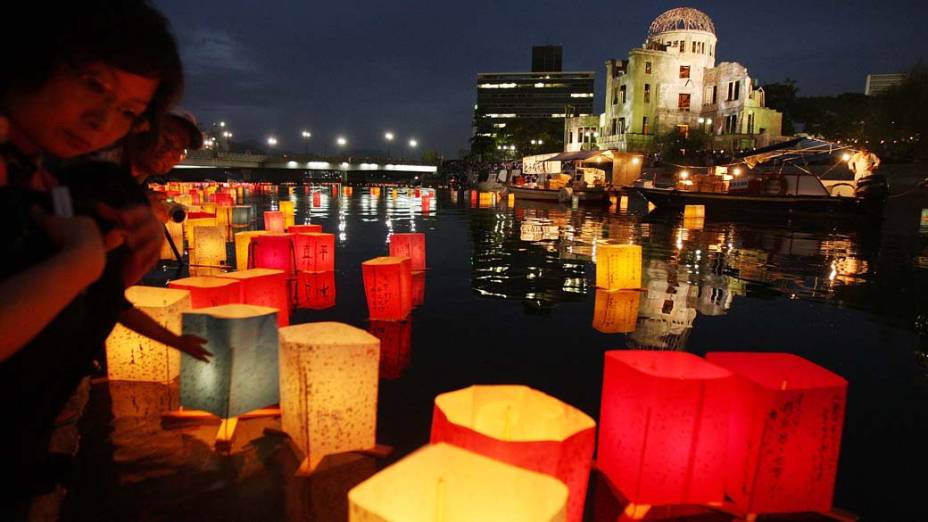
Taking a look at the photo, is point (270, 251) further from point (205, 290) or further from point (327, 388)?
point (327, 388)

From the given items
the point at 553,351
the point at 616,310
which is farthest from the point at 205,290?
the point at 616,310

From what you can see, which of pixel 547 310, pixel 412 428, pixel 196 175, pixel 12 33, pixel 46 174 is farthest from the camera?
pixel 196 175

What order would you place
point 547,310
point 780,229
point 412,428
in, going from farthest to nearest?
point 780,229 → point 547,310 → point 412,428

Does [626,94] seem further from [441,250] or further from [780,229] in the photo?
[441,250]

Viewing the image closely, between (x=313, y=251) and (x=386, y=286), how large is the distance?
2.86 metres

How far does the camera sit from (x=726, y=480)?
276 cm

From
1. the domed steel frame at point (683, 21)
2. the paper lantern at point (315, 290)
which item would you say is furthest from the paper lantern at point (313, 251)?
the domed steel frame at point (683, 21)

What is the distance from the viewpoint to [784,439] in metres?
2.61

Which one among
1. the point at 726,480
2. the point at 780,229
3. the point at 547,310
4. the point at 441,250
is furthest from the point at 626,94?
the point at 726,480

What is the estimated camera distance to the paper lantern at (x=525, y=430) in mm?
2166

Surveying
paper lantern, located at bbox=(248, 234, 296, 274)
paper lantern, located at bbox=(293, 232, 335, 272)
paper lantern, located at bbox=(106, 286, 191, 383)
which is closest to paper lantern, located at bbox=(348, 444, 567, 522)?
paper lantern, located at bbox=(106, 286, 191, 383)

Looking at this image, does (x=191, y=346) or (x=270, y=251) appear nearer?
(x=191, y=346)

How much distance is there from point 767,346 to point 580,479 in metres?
4.36

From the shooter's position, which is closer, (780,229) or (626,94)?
(780,229)
